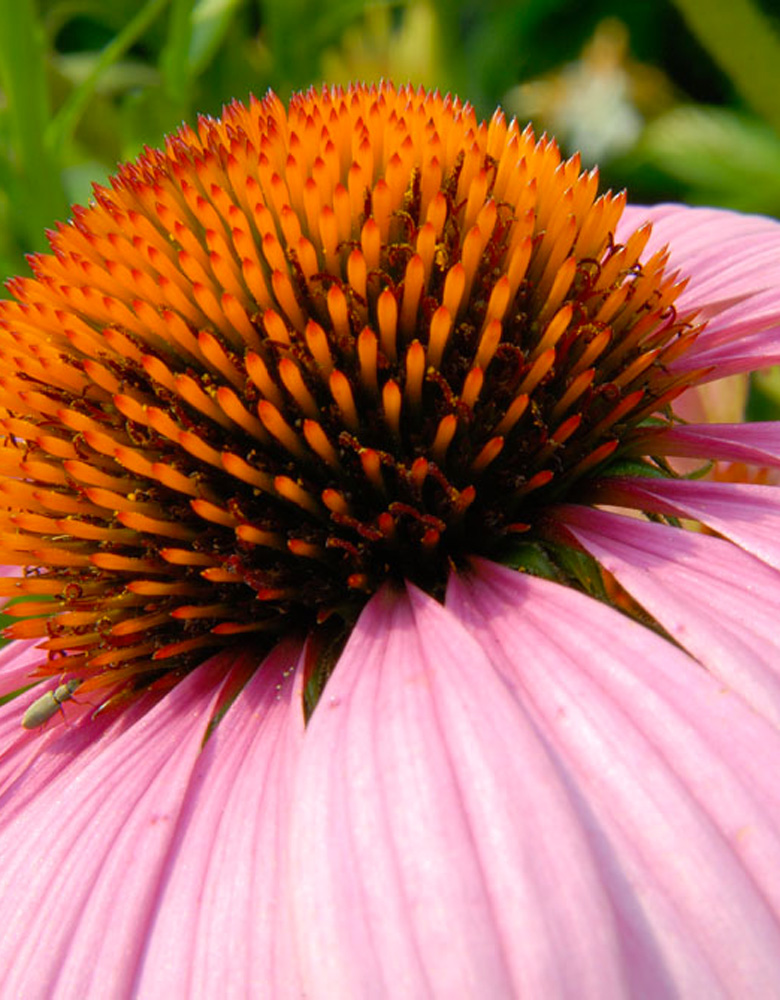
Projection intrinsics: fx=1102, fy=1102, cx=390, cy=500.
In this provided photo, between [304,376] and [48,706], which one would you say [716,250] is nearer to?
[304,376]

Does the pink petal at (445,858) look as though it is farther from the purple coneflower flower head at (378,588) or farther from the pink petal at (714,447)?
the pink petal at (714,447)

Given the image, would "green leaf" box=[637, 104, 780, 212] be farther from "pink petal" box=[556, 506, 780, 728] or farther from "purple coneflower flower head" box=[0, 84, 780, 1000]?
Result: "pink petal" box=[556, 506, 780, 728]

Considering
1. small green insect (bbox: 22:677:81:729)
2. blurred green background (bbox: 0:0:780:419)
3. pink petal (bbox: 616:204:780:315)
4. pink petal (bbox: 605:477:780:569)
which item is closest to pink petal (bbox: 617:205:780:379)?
pink petal (bbox: 616:204:780:315)

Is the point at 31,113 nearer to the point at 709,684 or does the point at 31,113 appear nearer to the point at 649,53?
the point at 709,684

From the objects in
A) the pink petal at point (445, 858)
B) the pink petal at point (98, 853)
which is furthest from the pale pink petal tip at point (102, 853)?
the pink petal at point (445, 858)

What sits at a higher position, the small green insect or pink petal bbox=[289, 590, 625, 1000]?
the small green insect
